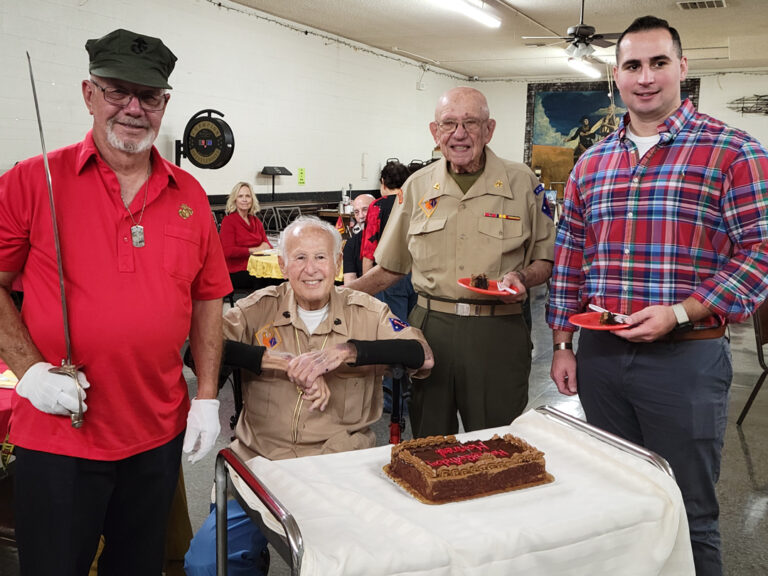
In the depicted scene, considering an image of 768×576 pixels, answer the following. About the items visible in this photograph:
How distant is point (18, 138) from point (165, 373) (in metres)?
5.14

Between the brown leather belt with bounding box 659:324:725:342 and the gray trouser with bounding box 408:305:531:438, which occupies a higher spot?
the brown leather belt with bounding box 659:324:725:342

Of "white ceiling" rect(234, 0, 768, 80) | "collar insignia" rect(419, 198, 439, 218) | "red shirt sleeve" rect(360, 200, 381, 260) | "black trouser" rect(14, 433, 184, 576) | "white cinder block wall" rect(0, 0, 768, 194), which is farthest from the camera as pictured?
"white ceiling" rect(234, 0, 768, 80)

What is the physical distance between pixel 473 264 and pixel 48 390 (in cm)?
153

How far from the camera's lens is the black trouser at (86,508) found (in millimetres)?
1546

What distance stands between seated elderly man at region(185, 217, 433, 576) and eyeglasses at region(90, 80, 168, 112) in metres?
0.74

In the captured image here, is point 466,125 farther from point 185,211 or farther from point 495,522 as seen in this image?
point 495,522

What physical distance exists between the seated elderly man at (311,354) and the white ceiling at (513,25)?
6.62 metres

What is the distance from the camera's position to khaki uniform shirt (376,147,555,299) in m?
2.55

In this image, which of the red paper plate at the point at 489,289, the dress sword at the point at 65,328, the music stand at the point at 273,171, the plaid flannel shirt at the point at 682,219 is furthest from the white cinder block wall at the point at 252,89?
the plaid flannel shirt at the point at 682,219

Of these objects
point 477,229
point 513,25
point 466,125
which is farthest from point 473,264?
point 513,25

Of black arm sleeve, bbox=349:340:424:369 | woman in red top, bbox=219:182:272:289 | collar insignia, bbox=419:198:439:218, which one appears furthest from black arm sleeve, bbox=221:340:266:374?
woman in red top, bbox=219:182:272:289

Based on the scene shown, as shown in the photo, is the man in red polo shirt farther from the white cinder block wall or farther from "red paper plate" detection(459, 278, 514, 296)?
the white cinder block wall

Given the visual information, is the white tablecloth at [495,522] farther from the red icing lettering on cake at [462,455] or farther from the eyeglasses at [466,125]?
the eyeglasses at [466,125]

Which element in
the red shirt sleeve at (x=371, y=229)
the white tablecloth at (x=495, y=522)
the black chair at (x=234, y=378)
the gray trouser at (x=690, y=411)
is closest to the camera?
the white tablecloth at (x=495, y=522)
